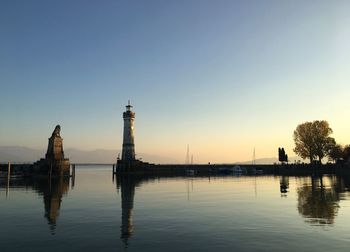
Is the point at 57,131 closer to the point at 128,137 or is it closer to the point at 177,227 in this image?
the point at 128,137

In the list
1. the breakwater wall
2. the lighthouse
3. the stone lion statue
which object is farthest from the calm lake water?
the breakwater wall

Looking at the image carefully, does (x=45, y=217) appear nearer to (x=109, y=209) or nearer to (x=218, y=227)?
(x=109, y=209)

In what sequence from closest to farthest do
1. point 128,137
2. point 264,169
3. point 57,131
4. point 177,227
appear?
point 177,227, point 57,131, point 128,137, point 264,169

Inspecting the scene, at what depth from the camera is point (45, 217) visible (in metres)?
24.7

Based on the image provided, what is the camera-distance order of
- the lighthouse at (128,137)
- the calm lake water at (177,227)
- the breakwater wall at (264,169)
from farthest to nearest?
1. the breakwater wall at (264,169)
2. the lighthouse at (128,137)
3. the calm lake water at (177,227)

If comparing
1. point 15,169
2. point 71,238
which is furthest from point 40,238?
point 15,169

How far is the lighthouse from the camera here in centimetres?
9206

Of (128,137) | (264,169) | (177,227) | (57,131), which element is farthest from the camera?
(264,169)

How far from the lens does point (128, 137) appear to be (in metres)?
92.2

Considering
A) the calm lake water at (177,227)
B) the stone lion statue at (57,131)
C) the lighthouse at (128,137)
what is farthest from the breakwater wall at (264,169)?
the calm lake water at (177,227)

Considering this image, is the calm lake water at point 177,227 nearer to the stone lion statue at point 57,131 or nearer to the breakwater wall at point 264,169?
the stone lion statue at point 57,131

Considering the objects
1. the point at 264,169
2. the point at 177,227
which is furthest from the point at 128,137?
the point at 177,227

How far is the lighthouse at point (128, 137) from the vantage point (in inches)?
3625

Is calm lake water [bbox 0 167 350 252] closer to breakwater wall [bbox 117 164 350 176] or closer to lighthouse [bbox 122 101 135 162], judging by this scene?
lighthouse [bbox 122 101 135 162]
